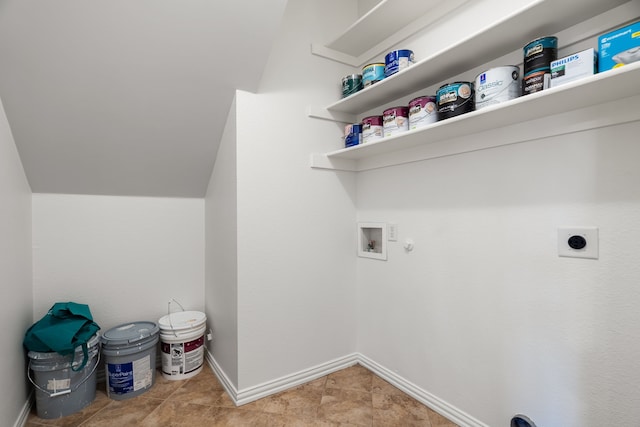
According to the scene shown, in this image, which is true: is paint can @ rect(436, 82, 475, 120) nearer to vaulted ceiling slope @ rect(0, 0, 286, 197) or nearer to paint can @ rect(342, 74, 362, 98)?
paint can @ rect(342, 74, 362, 98)

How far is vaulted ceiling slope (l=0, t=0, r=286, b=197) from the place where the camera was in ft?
4.34

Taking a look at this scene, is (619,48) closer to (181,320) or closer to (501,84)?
(501,84)

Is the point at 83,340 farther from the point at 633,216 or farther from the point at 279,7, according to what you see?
the point at 633,216

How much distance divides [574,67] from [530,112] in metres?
0.20

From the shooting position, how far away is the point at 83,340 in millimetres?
1647

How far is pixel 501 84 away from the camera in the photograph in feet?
4.00

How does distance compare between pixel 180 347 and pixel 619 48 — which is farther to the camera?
pixel 180 347

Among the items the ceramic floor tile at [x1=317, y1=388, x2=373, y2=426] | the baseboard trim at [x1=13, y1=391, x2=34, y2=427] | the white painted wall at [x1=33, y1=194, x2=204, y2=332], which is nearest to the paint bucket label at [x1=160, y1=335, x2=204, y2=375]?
the white painted wall at [x1=33, y1=194, x2=204, y2=332]

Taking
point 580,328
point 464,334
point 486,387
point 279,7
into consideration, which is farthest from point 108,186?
point 580,328

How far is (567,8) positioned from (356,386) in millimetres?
2130

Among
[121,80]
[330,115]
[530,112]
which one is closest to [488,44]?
[530,112]

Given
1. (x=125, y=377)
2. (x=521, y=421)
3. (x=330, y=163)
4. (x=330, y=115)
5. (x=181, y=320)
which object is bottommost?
(x=125, y=377)

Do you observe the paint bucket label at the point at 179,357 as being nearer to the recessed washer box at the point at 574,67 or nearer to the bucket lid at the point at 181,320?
the bucket lid at the point at 181,320

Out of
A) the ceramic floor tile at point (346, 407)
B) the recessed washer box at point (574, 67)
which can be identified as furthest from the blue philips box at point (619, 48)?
the ceramic floor tile at point (346, 407)
